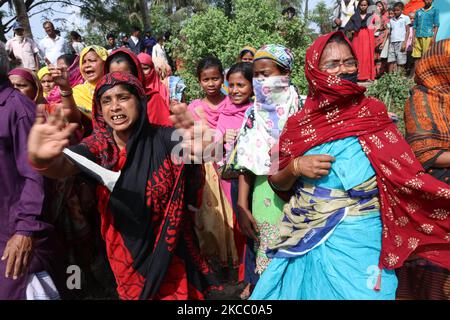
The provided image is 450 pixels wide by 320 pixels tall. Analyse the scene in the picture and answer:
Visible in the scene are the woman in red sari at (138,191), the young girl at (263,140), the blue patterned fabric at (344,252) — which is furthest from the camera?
the young girl at (263,140)

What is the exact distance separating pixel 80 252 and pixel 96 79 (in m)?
1.59

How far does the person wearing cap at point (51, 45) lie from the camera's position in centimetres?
910

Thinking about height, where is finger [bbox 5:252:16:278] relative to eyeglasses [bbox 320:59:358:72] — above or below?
below

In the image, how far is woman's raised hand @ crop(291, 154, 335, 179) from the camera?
197 centimetres

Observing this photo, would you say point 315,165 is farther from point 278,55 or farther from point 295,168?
point 278,55

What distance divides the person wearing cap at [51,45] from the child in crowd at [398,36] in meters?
7.66

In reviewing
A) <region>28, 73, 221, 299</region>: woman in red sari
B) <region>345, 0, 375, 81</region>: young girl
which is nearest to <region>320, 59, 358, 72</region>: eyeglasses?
<region>28, 73, 221, 299</region>: woman in red sari

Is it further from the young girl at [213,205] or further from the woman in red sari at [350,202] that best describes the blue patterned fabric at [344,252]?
the young girl at [213,205]

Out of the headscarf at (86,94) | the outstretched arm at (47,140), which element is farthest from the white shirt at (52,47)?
the outstretched arm at (47,140)

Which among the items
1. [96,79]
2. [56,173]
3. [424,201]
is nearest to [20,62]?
[96,79]

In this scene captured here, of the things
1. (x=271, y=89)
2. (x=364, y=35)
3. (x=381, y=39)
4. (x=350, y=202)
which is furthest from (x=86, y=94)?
(x=381, y=39)

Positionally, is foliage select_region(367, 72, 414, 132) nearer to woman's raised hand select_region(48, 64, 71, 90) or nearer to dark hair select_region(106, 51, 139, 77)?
dark hair select_region(106, 51, 139, 77)

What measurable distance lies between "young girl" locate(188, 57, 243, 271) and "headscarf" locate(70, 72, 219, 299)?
29.4 inches

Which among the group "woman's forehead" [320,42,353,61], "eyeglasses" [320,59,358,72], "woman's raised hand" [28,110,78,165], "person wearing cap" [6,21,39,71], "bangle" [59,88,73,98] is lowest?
"woman's raised hand" [28,110,78,165]
